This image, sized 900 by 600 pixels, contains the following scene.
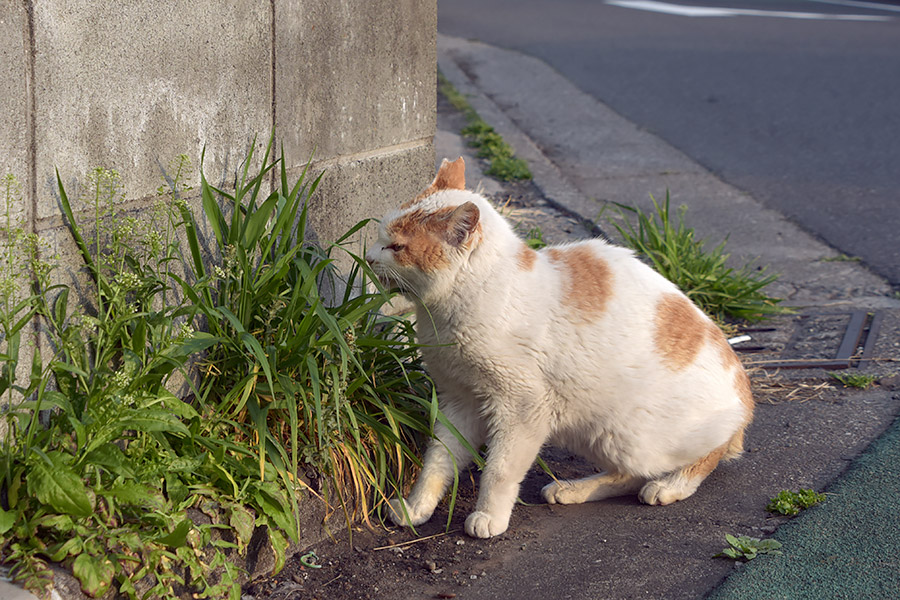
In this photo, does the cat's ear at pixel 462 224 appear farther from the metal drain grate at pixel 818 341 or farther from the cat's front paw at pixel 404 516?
the metal drain grate at pixel 818 341

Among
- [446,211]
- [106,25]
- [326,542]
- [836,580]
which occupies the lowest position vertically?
[326,542]

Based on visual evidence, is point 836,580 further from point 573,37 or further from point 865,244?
point 573,37

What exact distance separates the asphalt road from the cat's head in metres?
3.51

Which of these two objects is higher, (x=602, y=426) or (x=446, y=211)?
(x=446, y=211)

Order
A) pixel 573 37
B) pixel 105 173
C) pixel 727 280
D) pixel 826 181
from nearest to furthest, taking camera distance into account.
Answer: pixel 105 173 → pixel 727 280 → pixel 826 181 → pixel 573 37

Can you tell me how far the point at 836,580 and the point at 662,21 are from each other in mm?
12476

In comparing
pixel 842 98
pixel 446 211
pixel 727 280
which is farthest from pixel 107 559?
pixel 842 98

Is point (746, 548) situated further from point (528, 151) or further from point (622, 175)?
point (528, 151)

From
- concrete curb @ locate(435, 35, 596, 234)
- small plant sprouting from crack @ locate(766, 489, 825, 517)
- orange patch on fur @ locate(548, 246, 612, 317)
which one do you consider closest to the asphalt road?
concrete curb @ locate(435, 35, 596, 234)

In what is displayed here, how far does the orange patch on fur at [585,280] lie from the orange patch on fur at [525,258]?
0.35ft

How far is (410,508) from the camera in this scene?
297 cm

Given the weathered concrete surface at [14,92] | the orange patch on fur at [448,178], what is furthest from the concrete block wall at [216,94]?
the orange patch on fur at [448,178]

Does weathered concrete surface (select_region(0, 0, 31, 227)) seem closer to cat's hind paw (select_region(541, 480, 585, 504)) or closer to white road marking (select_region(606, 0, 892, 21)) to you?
cat's hind paw (select_region(541, 480, 585, 504))

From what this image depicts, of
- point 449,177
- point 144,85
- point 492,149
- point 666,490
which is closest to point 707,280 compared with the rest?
point 666,490
